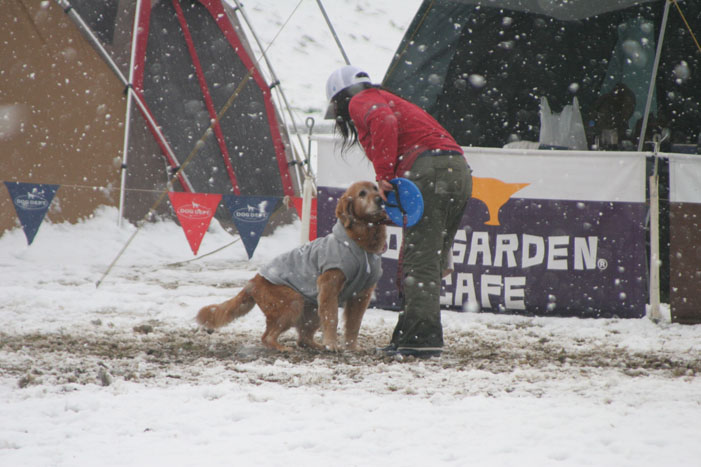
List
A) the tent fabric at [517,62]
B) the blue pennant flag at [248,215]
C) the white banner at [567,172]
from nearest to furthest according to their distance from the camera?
the white banner at [567,172], the blue pennant flag at [248,215], the tent fabric at [517,62]

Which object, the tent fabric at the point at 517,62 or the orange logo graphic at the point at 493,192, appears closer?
the orange logo graphic at the point at 493,192

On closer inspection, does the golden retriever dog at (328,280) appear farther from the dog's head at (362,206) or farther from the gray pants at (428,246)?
the gray pants at (428,246)

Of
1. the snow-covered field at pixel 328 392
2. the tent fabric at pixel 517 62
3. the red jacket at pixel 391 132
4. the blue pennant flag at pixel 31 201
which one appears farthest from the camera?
the tent fabric at pixel 517 62

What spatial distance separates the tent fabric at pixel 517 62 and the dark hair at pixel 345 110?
115 inches

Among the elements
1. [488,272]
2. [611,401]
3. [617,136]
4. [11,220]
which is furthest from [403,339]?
[11,220]

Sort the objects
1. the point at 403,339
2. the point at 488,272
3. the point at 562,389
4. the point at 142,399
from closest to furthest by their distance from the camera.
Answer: the point at 142,399 < the point at 562,389 < the point at 403,339 < the point at 488,272

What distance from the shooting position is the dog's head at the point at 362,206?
262cm

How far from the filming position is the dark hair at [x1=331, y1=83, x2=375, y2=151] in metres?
2.71

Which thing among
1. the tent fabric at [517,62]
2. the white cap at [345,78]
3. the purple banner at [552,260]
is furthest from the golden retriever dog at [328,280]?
the tent fabric at [517,62]

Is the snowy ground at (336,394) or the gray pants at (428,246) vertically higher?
the gray pants at (428,246)

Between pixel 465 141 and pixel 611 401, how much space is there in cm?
441

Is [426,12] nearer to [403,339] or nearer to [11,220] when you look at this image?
[403,339]

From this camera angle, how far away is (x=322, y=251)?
2.69 meters

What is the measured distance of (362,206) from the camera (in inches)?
104
